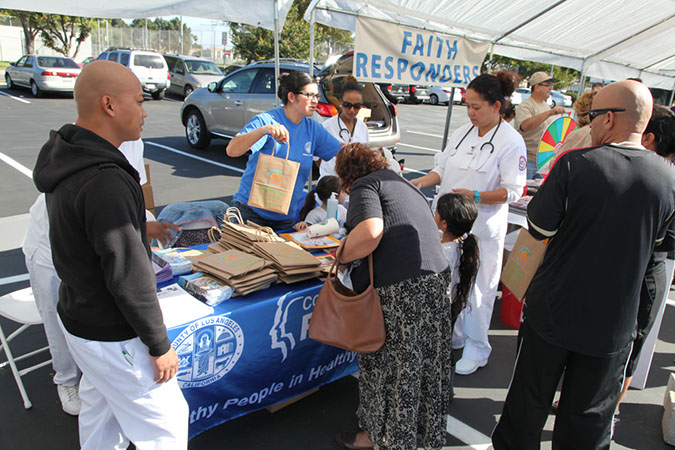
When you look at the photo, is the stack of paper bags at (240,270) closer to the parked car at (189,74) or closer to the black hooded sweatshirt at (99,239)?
the black hooded sweatshirt at (99,239)

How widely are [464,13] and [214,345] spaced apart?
404 cm

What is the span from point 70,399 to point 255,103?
6584 millimetres

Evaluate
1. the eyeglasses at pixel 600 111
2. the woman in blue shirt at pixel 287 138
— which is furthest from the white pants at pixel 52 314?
the eyeglasses at pixel 600 111

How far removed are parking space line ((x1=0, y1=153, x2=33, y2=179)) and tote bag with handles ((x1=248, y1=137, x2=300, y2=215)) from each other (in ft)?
19.8

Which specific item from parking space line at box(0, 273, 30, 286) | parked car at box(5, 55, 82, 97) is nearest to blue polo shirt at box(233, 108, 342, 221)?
parking space line at box(0, 273, 30, 286)

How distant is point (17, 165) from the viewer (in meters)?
7.43

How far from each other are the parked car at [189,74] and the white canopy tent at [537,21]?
13.9 m

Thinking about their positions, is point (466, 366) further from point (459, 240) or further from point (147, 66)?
point (147, 66)

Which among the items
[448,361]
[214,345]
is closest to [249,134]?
[214,345]

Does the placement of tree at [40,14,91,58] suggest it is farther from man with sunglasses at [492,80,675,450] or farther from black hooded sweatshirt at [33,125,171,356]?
man with sunglasses at [492,80,675,450]

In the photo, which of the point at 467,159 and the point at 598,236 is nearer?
the point at 598,236

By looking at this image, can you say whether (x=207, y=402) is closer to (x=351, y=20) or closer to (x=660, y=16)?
(x=351, y=20)

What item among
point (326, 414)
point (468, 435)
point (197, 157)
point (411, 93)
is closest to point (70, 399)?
point (326, 414)

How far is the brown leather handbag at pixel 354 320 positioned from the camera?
190cm
